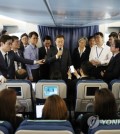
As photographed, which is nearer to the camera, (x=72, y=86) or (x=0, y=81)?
(x=0, y=81)

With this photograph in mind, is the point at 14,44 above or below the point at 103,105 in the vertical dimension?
above

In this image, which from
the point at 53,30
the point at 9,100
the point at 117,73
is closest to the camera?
the point at 9,100

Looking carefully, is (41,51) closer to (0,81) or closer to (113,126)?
(0,81)

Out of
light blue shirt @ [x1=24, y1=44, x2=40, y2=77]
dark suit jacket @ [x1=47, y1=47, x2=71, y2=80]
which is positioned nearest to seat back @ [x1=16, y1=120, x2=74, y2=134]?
dark suit jacket @ [x1=47, y1=47, x2=71, y2=80]

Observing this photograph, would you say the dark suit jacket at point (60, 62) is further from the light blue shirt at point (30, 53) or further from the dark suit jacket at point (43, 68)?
the dark suit jacket at point (43, 68)

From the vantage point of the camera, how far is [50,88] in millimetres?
3574

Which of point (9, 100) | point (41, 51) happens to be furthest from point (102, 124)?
point (41, 51)

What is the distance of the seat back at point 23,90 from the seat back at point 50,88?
14 cm

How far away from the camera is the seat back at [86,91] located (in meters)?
3.46

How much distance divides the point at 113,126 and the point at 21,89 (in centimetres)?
183

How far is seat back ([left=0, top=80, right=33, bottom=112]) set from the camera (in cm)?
344

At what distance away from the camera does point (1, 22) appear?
1042 centimetres

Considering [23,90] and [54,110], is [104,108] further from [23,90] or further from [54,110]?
[23,90]

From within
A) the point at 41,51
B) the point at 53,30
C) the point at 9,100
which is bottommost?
the point at 9,100
